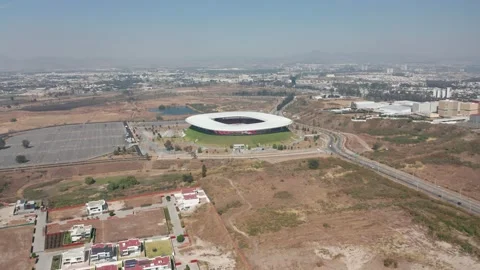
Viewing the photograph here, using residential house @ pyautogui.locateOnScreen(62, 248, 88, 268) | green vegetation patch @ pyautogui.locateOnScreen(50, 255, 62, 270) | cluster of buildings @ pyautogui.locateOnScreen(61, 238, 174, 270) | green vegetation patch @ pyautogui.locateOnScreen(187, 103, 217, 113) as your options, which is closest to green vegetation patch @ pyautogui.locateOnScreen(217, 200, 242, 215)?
cluster of buildings @ pyautogui.locateOnScreen(61, 238, 174, 270)

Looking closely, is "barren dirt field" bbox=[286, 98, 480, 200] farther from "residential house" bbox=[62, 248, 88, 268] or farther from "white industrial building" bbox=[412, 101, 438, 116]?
"residential house" bbox=[62, 248, 88, 268]

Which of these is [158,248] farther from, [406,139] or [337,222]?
[406,139]

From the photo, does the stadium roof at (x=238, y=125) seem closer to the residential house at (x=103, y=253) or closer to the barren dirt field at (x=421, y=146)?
the barren dirt field at (x=421, y=146)

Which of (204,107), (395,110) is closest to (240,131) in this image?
(395,110)

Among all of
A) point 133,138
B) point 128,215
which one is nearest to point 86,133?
point 133,138

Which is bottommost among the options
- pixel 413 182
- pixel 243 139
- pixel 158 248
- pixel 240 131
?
pixel 413 182

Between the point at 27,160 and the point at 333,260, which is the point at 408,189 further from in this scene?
the point at 27,160
